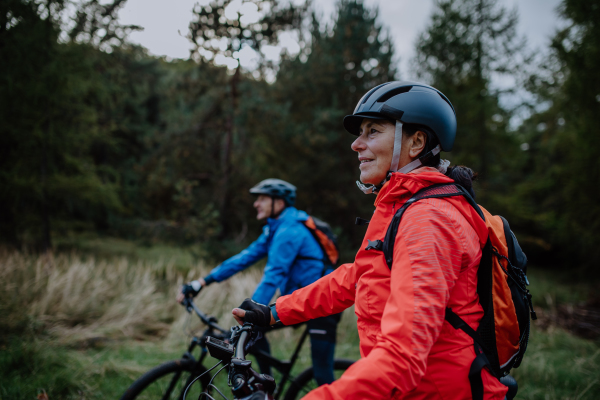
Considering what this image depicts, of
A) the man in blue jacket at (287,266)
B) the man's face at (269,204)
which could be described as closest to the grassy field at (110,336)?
the man in blue jacket at (287,266)

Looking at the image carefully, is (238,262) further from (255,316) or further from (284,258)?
(255,316)

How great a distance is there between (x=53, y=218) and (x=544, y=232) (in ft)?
59.2

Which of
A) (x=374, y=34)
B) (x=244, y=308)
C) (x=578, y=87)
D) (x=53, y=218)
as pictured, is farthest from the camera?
(x=374, y=34)

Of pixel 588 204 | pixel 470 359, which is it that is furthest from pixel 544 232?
pixel 470 359

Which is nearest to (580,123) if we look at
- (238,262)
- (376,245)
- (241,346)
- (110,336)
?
(238,262)

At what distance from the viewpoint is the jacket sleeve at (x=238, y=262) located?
3447 millimetres

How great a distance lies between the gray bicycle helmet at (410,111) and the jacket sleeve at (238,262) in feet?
6.57

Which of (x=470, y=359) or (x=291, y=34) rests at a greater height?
(x=291, y=34)

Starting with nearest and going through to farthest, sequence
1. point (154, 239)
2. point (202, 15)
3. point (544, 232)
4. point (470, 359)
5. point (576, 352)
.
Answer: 1. point (470, 359)
2. point (576, 352)
3. point (202, 15)
4. point (154, 239)
5. point (544, 232)

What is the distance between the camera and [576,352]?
19.4 ft

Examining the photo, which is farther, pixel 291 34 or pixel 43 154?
pixel 291 34

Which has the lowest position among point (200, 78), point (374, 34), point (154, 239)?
point (154, 239)

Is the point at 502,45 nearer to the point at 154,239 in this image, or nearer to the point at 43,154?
the point at 154,239

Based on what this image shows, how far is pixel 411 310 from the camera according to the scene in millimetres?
1074
